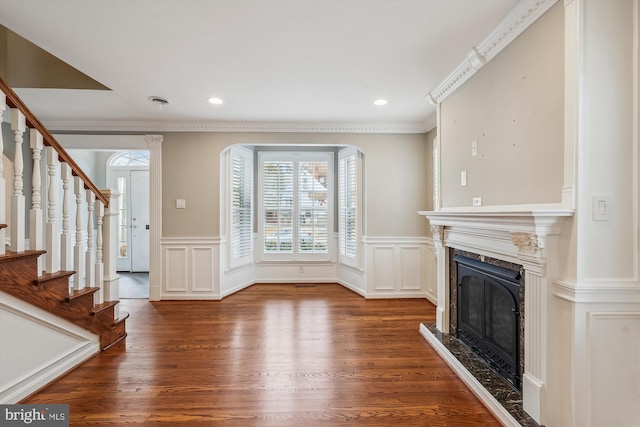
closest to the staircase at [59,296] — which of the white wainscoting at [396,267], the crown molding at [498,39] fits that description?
the white wainscoting at [396,267]

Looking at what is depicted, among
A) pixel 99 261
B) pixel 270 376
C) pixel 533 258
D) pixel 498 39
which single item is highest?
pixel 498 39

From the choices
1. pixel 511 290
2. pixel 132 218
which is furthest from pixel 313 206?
pixel 132 218

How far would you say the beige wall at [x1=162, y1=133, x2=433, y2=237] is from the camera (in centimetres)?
423

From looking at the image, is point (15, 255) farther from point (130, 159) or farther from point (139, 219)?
point (130, 159)

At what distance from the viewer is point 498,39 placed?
2.05 m

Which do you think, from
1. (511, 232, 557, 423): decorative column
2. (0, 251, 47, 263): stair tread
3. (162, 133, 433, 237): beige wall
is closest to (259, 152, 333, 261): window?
(162, 133, 433, 237): beige wall

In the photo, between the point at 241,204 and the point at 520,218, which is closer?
the point at 520,218

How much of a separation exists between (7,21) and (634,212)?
3.68 m

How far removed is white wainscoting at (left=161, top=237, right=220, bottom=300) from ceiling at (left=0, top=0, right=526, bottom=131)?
173cm

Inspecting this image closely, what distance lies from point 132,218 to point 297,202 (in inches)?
134

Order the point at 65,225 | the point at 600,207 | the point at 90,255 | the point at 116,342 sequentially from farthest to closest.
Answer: the point at 116,342 → the point at 90,255 → the point at 65,225 → the point at 600,207

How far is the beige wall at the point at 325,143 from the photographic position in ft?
13.9

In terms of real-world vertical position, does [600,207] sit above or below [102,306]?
above

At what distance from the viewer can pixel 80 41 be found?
2.17 meters
